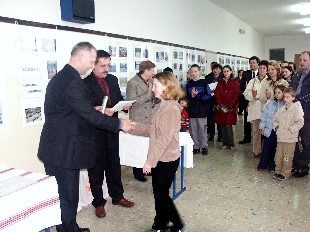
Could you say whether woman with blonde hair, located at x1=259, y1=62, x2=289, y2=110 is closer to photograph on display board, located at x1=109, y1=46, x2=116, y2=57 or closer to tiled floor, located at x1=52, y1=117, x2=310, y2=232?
tiled floor, located at x1=52, y1=117, x2=310, y2=232

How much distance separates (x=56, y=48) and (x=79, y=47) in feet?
3.24

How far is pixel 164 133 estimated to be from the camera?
215cm

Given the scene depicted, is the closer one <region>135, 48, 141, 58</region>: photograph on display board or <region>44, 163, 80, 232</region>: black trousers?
<region>44, 163, 80, 232</region>: black trousers

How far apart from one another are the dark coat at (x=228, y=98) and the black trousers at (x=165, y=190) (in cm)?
305

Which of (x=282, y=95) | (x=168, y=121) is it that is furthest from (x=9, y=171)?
(x=282, y=95)

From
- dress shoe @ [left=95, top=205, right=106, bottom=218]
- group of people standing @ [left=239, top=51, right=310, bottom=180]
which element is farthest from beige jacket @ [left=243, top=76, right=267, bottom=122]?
dress shoe @ [left=95, top=205, right=106, bottom=218]

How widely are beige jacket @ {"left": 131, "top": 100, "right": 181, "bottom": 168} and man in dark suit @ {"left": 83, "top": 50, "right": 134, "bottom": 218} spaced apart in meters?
0.58

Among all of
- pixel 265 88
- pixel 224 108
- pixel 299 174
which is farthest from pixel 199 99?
pixel 299 174

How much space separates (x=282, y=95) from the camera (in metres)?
3.88

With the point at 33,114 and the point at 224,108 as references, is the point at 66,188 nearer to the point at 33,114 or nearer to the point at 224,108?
the point at 33,114

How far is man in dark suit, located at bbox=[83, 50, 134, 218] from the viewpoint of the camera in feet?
9.00

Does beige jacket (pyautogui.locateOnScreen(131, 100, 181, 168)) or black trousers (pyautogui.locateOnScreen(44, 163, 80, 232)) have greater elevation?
beige jacket (pyautogui.locateOnScreen(131, 100, 181, 168))

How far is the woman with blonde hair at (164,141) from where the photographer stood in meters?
2.16

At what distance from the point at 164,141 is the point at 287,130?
2220 mm
